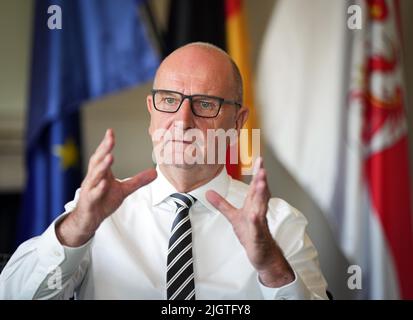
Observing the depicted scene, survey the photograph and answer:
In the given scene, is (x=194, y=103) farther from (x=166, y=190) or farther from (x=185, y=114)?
(x=166, y=190)

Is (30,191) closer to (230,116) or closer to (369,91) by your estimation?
(230,116)

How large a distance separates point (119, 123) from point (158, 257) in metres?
0.38

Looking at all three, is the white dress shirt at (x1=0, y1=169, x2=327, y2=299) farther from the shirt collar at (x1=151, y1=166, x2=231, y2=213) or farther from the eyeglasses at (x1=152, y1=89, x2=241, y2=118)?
the eyeglasses at (x1=152, y1=89, x2=241, y2=118)

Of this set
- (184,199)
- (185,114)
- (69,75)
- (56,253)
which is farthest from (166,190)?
(69,75)

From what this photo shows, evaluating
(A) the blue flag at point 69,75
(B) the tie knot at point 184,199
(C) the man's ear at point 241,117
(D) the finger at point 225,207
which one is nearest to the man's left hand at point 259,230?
(D) the finger at point 225,207

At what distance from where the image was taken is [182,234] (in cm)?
107

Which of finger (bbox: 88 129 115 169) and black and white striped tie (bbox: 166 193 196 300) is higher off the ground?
finger (bbox: 88 129 115 169)

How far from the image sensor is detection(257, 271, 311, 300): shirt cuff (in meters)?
0.98

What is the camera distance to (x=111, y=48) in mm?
1420

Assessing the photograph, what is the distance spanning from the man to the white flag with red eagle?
1.19 feet

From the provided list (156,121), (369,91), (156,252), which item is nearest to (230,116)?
(156,121)

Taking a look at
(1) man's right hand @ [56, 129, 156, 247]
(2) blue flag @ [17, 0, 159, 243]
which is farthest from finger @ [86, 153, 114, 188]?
(2) blue flag @ [17, 0, 159, 243]

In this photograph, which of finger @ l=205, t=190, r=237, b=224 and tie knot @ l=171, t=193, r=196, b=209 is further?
tie knot @ l=171, t=193, r=196, b=209

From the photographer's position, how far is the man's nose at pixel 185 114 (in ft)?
3.45
